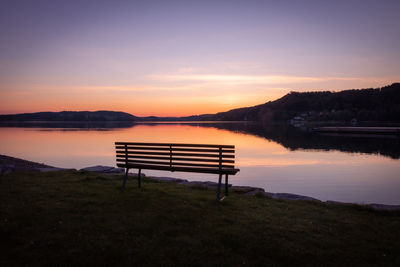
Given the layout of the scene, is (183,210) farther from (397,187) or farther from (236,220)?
(397,187)

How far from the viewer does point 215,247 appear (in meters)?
5.63

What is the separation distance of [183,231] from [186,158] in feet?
12.9

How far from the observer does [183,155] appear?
32.8 feet

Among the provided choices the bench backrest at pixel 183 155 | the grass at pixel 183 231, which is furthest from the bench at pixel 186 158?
the grass at pixel 183 231

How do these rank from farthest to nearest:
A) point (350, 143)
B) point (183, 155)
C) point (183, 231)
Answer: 1. point (350, 143)
2. point (183, 155)
3. point (183, 231)

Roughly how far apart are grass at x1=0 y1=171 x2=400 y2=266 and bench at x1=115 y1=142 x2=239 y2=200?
3.16ft

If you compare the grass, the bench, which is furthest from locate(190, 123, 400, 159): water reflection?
the bench

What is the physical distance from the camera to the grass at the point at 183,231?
5219 mm

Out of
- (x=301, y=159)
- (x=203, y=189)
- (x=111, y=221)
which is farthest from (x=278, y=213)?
(x=301, y=159)

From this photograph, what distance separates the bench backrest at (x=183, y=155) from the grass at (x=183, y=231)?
1160 millimetres

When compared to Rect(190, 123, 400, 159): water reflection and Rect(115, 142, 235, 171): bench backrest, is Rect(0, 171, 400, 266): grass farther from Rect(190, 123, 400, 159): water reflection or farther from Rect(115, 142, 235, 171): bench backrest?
Rect(190, 123, 400, 159): water reflection

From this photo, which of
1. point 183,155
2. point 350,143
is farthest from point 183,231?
point 350,143

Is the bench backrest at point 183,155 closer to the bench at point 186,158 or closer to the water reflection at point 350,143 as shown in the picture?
the bench at point 186,158

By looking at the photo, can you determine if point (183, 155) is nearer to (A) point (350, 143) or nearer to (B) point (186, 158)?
(B) point (186, 158)
